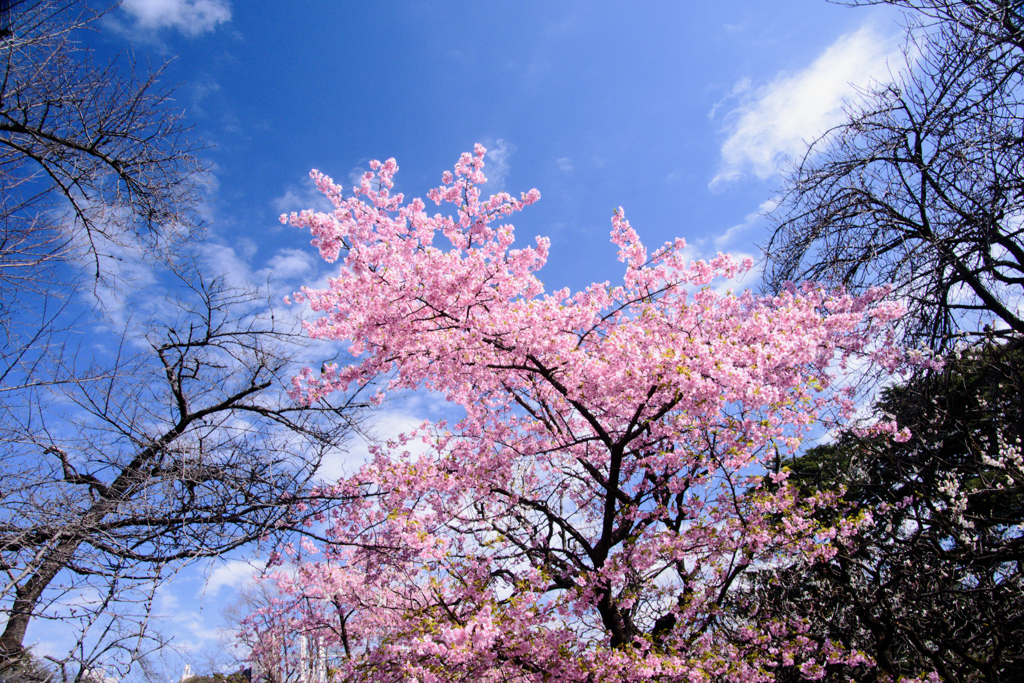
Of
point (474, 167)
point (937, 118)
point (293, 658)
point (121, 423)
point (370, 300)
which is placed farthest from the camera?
point (293, 658)

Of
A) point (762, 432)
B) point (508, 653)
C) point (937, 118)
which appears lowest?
point (508, 653)

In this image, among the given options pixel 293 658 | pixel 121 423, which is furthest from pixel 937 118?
pixel 293 658

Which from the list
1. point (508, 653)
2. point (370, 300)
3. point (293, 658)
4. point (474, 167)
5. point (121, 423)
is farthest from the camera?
point (293, 658)

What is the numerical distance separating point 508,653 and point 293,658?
528 inches

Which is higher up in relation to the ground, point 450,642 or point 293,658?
point 293,658

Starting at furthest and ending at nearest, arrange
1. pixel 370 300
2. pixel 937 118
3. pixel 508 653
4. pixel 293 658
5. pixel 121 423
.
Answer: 1. pixel 293 658
2. pixel 370 300
3. pixel 937 118
4. pixel 508 653
5. pixel 121 423

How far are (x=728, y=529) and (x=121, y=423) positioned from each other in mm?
7430

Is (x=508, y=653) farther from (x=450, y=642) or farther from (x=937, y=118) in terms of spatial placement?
(x=937, y=118)

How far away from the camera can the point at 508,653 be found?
6230mm

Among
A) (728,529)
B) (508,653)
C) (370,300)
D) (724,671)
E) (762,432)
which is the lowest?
(724,671)

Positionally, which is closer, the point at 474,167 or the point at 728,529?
the point at 728,529

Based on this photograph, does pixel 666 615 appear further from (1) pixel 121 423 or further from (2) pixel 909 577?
(1) pixel 121 423

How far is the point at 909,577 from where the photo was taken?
707cm

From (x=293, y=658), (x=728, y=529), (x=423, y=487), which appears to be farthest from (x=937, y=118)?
(x=293, y=658)
